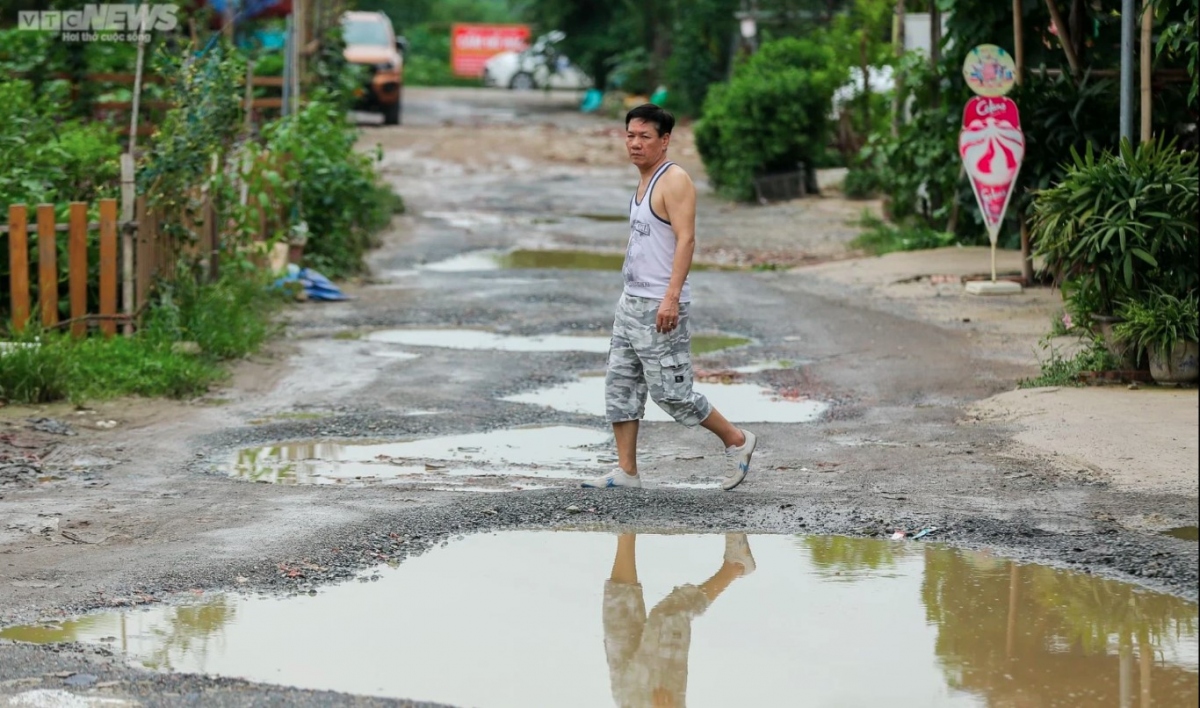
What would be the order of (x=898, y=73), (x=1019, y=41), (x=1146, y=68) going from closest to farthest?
(x=1146, y=68), (x=1019, y=41), (x=898, y=73)

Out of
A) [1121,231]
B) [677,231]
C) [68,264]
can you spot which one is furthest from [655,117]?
[68,264]

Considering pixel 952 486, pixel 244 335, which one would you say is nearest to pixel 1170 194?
pixel 952 486

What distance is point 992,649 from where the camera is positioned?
4.80m

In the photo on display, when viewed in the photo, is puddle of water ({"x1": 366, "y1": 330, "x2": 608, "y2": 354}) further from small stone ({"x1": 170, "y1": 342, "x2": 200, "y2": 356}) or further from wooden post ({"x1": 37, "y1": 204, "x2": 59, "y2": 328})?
wooden post ({"x1": 37, "y1": 204, "x2": 59, "y2": 328})

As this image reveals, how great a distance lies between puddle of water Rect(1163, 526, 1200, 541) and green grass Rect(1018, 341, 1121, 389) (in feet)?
9.48

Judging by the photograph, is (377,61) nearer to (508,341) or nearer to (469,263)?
(469,263)

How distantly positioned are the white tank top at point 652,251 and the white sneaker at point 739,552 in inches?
47.0

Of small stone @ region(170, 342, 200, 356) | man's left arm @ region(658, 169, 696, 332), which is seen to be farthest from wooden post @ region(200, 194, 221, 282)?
man's left arm @ region(658, 169, 696, 332)

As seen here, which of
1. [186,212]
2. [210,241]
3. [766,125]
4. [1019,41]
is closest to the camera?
[186,212]

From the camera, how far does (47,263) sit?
31.9ft

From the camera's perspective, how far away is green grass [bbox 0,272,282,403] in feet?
28.8

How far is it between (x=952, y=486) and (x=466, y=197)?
53.7 feet

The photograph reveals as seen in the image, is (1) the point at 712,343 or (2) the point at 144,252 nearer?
(2) the point at 144,252

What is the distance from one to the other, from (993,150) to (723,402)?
181 inches
